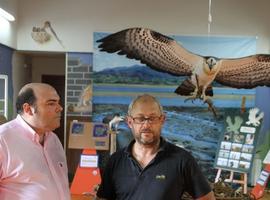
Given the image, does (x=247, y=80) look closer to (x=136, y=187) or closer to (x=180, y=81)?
(x=180, y=81)

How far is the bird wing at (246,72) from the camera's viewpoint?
5.20 metres

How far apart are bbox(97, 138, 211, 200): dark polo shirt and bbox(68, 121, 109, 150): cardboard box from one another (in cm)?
284

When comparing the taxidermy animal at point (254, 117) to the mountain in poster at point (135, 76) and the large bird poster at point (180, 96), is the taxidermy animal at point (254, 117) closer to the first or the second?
the large bird poster at point (180, 96)

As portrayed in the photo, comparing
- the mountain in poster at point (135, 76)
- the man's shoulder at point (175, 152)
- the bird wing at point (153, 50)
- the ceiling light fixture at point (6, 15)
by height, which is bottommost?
the man's shoulder at point (175, 152)

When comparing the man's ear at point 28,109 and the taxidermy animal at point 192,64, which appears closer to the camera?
the man's ear at point 28,109

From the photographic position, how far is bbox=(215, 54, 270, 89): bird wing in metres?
5.20

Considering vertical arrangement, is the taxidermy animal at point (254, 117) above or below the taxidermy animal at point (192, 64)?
below

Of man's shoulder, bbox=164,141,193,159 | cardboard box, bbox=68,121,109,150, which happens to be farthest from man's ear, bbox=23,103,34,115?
cardboard box, bbox=68,121,109,150

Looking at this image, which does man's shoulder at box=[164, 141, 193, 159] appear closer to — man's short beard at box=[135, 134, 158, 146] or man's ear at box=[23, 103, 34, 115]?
man's short beard at box=[135, 134, 158, 146]

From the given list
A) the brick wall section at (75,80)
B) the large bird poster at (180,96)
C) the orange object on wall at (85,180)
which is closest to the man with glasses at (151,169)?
the orange object on wall at (85,180)

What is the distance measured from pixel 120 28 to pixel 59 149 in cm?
Answer: 343

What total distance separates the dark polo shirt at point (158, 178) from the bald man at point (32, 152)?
0.28 m

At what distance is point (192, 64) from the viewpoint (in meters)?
5.18

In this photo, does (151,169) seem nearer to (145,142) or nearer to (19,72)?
(145,142)
